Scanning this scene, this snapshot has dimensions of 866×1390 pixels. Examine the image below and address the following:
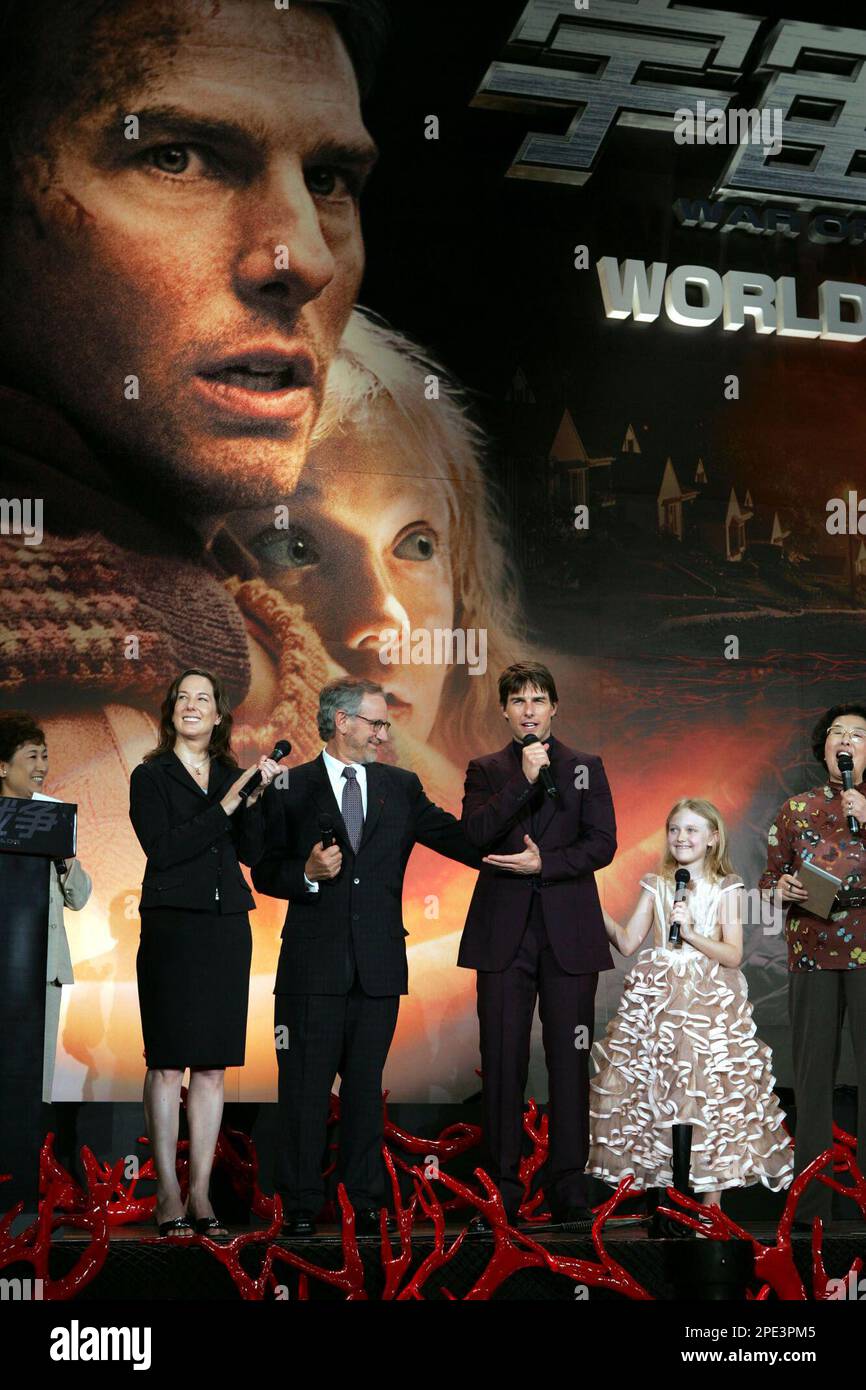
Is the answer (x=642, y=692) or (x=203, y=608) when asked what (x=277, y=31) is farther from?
(x=642, y=692)

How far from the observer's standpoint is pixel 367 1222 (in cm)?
422

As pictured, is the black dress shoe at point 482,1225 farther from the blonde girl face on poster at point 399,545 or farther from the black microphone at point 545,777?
the blonde girl face on poster at point 399,545

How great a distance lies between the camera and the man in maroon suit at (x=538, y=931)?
14.5 ft

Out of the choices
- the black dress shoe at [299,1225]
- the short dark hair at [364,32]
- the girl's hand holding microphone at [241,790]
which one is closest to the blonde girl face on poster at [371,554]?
the short dark hair at [364,32]

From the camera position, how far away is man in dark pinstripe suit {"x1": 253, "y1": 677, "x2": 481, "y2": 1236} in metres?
4.29

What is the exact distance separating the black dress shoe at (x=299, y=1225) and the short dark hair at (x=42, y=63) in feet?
14.8

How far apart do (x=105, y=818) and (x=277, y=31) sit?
3512 mm

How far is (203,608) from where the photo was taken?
662 centimetres

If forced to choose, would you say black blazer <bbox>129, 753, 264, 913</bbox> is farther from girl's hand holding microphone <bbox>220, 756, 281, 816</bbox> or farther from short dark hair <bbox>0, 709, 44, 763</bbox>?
short dark hair <bbox>0, 709, 44, 763</bbox>

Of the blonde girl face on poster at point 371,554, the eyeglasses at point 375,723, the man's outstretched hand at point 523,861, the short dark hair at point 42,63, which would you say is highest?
the short dark hair at point 42,63

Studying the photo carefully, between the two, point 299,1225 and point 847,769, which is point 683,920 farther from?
point 299,1225

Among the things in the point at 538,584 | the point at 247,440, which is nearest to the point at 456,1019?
the point at 538,584

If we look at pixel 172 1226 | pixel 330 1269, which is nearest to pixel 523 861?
pixel 330 1269

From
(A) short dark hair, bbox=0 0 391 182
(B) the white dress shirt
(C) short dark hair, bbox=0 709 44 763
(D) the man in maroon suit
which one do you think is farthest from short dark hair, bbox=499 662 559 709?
(A) short dark hair, bbox=0 0 391 182
